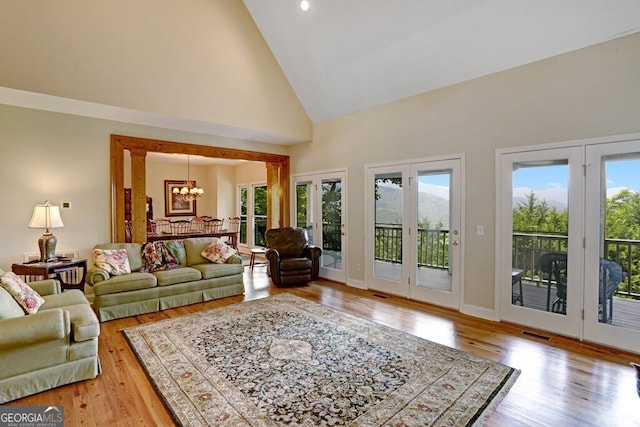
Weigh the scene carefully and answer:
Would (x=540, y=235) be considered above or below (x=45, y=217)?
below

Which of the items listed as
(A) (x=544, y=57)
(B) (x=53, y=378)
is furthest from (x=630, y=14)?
(B) (x=53, y=378)

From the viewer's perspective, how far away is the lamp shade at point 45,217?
3.88 m

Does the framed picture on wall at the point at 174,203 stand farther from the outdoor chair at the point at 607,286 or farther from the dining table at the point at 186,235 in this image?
the outdoor chair at the point at 607,286

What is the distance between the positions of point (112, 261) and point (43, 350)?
2.03 m

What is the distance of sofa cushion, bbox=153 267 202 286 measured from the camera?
435 cm

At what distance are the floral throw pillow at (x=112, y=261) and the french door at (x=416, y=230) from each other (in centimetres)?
369

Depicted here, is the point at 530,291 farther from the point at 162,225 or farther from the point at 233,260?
the point at 162,225

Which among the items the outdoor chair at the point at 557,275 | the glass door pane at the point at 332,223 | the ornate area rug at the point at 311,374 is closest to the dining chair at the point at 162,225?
the glass door pane at the point at 332,223

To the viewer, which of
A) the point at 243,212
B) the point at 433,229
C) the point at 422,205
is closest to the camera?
the point at 433,229

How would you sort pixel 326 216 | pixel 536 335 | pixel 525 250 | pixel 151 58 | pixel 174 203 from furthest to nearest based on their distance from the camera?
pixel 174 203 < pixel 326 216 < pixel 151 58 < pixel 525 250 < pixel 536 335

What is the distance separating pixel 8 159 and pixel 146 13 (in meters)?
2.56

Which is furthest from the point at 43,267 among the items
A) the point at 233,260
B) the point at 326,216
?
the point at 326,216

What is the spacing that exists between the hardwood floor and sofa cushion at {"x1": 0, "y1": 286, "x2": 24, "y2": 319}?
2.07ft

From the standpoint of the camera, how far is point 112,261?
4.27 metres
